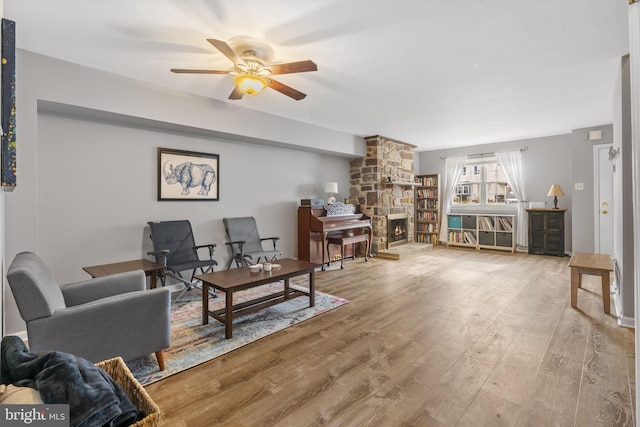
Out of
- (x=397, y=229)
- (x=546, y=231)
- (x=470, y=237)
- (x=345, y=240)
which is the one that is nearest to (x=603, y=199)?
(x=546, y=231)

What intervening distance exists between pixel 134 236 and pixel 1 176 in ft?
8.61

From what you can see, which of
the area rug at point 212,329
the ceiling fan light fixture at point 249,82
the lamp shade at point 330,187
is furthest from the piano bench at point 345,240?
A: the ceiling fan light fixture at point 249,82

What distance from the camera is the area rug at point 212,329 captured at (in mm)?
2191

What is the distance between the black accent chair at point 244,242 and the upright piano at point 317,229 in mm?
765

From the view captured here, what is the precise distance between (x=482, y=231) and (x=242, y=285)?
6.23 meters

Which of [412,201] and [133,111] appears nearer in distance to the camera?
[133,111]

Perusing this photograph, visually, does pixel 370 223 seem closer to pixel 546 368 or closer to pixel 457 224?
pixel 457 224

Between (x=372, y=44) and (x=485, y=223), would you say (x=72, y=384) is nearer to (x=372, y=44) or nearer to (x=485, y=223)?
(x=372, y=44)

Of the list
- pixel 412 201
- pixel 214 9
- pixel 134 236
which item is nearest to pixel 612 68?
pixel 214 9

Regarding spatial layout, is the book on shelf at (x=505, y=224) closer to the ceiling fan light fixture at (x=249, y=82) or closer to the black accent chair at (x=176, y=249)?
the black accent chair at (x=176, y=249)

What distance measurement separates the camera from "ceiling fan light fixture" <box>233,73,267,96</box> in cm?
253

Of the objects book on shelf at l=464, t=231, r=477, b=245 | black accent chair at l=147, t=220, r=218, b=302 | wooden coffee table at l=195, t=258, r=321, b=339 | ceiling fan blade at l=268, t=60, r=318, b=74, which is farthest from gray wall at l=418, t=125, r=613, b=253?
black accent chair at l=147, t=220, r=218, b=302

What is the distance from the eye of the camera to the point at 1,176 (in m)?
1.25
